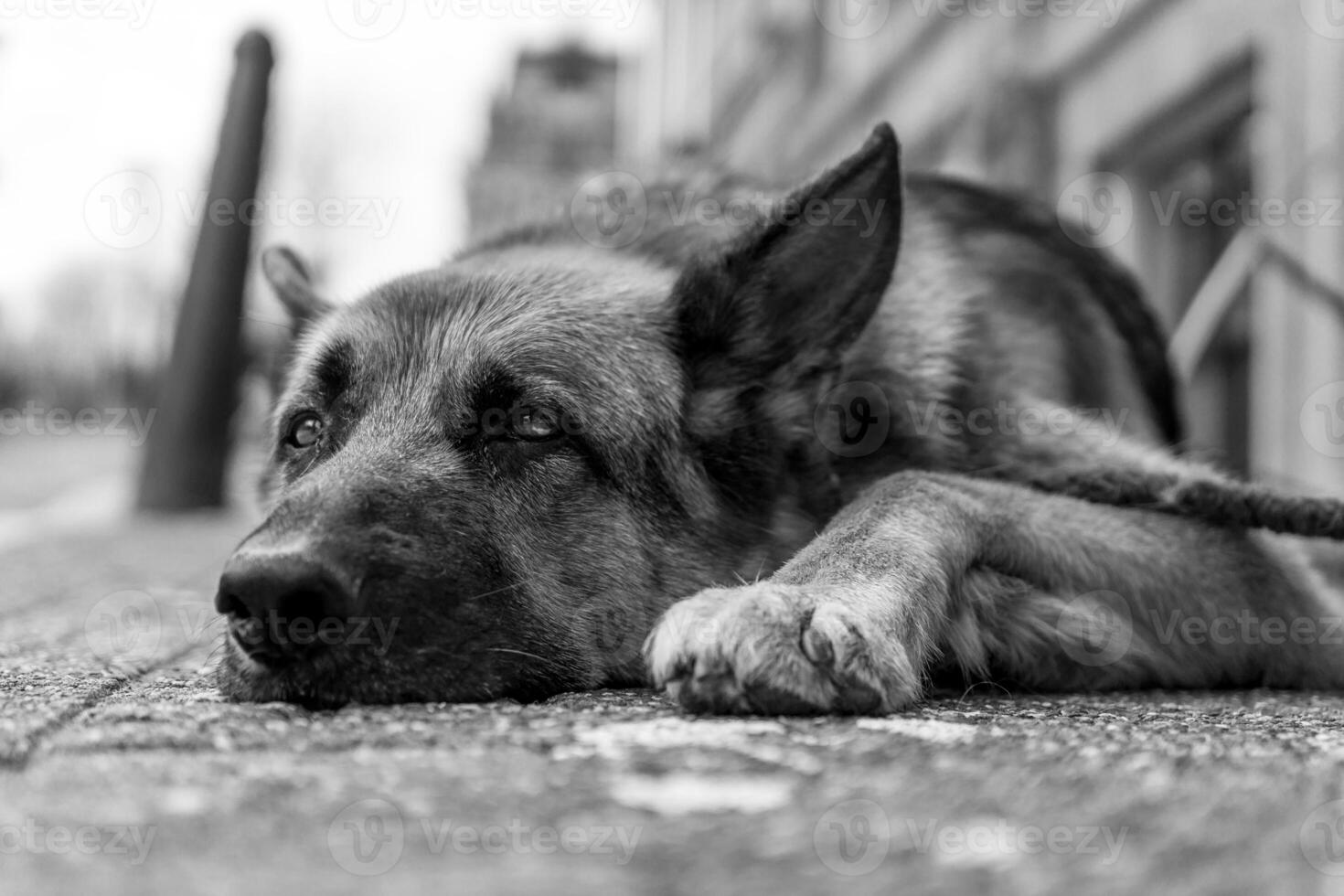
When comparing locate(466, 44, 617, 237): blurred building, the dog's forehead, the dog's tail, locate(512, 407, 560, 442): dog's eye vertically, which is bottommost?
the dog's tail

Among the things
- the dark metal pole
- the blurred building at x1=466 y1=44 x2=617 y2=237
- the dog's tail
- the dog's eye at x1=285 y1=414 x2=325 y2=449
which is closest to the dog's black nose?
the dog's eye at x1=285 y1=414 x2=325 y2=449

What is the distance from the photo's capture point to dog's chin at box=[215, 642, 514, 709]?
1.85m

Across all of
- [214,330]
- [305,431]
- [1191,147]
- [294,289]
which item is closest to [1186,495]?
[305,431]

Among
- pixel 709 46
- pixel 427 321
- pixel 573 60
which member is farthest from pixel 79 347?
pixel 427 321

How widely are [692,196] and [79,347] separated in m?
34.1

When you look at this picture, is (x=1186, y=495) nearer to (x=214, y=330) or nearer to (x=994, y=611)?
(x=994, y=611)

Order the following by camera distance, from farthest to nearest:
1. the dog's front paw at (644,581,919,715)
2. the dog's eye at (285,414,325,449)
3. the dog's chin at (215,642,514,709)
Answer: the dog's eye at (285,414,325,449)
the dog's chin at (215,642,514,709)
the dog's front paw at (644,581,919,715)

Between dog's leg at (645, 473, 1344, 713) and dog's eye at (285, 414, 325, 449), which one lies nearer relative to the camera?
dog's leg at (645, 473, 1344, 713)

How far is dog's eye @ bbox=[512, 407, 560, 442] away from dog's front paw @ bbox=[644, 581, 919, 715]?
0.75 meters

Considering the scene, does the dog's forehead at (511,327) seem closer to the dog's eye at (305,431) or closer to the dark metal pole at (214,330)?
the dog's eye at (305,431)

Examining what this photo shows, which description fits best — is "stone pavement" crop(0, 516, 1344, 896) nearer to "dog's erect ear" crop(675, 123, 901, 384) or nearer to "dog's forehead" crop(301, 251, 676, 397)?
"dog's forehead" crop(301, 251, 676, 397)

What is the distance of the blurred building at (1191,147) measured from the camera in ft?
17.1

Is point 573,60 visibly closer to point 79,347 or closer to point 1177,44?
point 79,347

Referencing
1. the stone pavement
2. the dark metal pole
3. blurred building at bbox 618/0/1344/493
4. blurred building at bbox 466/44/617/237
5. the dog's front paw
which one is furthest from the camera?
blurred building at bbox 466/44/617/237
